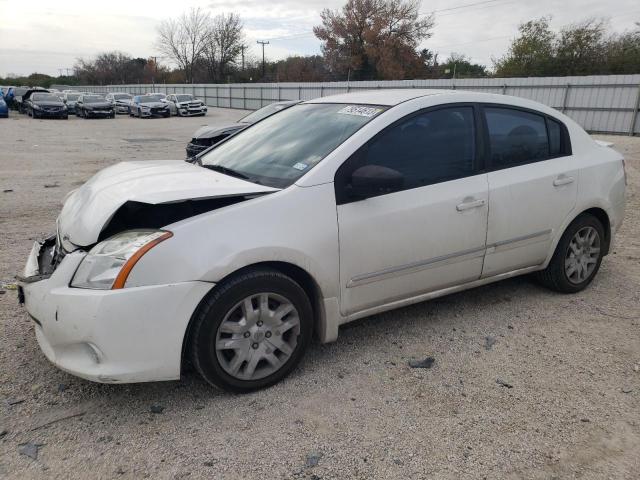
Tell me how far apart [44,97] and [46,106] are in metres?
1.03

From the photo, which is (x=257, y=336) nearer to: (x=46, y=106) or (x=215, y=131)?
(x=215, y=131)

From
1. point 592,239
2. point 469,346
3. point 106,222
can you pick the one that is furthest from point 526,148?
point 106,222

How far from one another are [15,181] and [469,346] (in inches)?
354

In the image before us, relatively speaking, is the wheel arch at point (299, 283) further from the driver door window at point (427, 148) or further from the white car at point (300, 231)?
the driver door window at point (427, 148)

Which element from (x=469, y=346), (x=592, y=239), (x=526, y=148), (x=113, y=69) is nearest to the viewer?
(x=469, y=346)

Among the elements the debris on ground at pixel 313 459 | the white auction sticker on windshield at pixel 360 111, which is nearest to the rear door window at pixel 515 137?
the white auction sticker on windshield at pixel 360 111

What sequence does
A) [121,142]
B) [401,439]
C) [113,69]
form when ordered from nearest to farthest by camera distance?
[401,439] < [121,142] < [113,69]

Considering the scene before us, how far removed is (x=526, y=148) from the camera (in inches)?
148

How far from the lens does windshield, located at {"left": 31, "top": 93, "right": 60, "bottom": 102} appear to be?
29625 millimetres

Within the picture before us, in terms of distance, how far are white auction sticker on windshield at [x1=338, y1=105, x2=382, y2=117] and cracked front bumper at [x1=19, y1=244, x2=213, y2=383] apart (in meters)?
1.53

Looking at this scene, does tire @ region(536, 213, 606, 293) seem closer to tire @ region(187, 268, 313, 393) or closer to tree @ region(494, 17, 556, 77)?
tire @ region(187, 268, 313, 393)

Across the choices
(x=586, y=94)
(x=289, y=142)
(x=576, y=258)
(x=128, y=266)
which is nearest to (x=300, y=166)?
(x=289, y=142)

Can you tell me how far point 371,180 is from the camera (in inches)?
111

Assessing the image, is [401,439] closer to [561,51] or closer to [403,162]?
[403,162]
